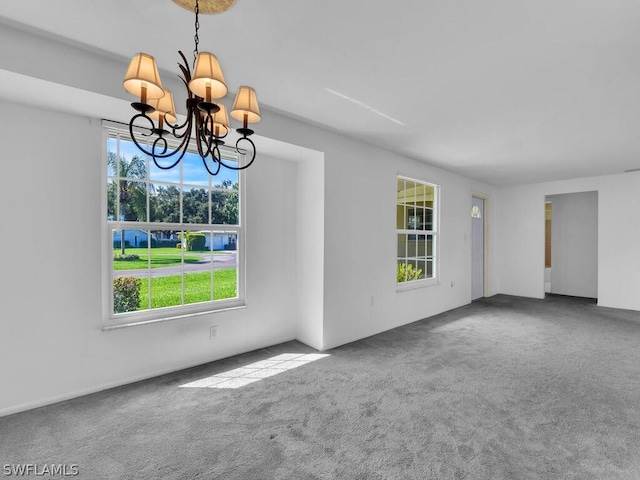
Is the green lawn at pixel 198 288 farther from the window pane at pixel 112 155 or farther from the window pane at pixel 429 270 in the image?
the window pane at pixel 429 270

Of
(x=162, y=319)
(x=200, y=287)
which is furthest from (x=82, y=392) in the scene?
(x=200, y=287)

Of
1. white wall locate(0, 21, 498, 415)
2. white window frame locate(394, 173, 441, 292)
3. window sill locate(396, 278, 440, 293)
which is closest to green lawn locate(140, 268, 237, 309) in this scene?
white wall locate(0, 21, 498, 415)

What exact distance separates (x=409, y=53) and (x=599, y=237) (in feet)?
20.5

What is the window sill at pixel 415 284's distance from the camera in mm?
4625

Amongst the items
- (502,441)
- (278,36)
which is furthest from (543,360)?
(278,36)

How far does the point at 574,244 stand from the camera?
267 inches

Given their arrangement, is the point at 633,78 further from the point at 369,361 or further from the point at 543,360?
the point at 369,361

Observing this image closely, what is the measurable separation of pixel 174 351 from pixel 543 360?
3.79m

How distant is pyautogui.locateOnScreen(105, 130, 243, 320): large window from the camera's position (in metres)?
2.73

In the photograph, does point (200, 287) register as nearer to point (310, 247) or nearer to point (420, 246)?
point (310, 247)

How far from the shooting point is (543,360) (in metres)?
3.27

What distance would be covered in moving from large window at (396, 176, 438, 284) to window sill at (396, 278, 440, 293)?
0.02 m

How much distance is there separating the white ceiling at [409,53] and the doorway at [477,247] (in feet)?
10.5

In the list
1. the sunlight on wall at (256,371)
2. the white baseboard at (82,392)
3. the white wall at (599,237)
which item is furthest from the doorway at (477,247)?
the white baseboard at (82,392)
